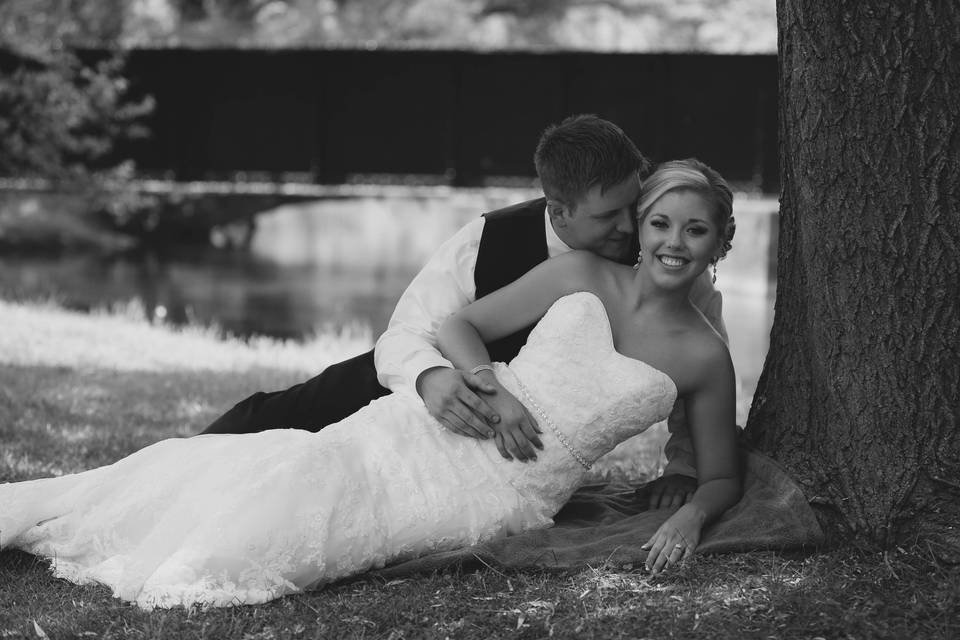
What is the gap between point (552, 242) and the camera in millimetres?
4445

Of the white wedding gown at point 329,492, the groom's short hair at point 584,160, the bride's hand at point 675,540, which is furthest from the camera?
the groom's short hair at point 584,160

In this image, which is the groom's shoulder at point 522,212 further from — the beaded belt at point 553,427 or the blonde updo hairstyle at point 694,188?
the beaded belt at point 553,427

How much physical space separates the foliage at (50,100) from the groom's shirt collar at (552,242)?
394 inches

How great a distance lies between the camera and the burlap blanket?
369cm

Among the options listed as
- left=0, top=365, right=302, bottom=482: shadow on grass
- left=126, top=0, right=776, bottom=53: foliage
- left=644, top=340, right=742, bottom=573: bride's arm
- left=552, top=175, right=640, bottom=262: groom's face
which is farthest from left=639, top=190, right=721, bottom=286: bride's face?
left=126, top=0, right=776, bottom=53: foliage

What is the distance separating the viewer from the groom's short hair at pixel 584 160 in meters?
3.99

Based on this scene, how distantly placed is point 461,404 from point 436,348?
0.41 m

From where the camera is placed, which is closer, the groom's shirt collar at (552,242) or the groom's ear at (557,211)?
the groom's ear at (557,211)

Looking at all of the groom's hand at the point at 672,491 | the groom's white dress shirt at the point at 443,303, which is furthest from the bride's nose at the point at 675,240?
the groom's hand at the point at 672,491

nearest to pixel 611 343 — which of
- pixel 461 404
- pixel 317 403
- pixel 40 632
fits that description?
pixel 461 404

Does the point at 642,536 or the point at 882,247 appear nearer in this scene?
the point at 882,247

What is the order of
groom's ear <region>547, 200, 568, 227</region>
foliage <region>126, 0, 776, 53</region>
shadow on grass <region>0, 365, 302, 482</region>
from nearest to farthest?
1. groom's ear <region>547, 200, 568, 227</region>
2. shadow on grass <region>0, 365, 302, 482</region>
3. foliage <region>126, 0, 776, 53</region>

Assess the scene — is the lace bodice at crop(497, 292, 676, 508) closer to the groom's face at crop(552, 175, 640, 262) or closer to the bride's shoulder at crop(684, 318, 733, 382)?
the bride's shoulder at crop(684, 318, 733, 382)

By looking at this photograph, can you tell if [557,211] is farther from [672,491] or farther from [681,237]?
[672,491]
